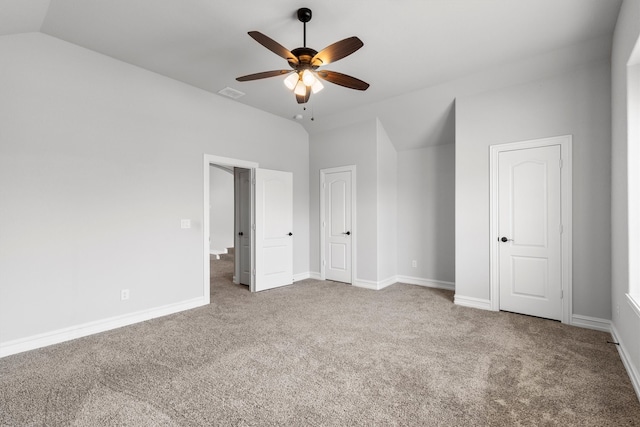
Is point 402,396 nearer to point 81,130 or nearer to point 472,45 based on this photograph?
point 472,45

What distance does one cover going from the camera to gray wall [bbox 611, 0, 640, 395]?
225 centimetres

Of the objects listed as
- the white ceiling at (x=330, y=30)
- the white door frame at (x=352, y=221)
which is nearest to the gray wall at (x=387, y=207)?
the white door frame at (x=352, y=221)

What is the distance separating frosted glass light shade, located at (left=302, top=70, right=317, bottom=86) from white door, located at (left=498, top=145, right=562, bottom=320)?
2.62 m

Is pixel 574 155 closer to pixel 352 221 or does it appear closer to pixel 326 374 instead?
pixel 352 221

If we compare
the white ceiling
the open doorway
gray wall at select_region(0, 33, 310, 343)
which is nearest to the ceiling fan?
the white ceiling

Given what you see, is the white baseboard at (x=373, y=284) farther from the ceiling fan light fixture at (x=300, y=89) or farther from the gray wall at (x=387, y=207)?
the ceiling fan light fixture at (x=300, y=89)

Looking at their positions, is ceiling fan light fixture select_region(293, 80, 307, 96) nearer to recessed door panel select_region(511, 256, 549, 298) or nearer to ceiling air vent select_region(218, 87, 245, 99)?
ceiling air vent select_region(218, 87, 245, 99)

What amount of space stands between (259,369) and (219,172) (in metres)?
9.06

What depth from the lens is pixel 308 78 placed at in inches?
107

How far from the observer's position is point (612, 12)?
2.70m

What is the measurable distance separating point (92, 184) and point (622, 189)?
499 cm

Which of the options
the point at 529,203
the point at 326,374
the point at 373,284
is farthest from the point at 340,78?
the point at 373,284

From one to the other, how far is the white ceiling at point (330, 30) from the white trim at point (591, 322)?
2.87 meters

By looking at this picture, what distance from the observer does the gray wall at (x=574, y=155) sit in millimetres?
3285
